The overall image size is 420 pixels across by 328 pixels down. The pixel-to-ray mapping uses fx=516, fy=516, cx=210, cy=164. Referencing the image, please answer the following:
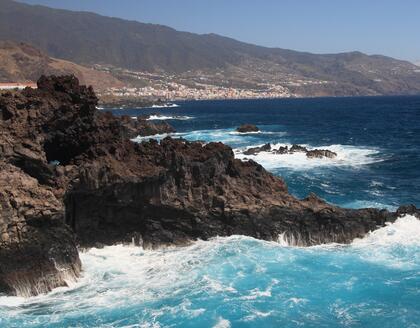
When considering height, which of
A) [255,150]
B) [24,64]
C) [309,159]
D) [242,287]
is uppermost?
[24,64]

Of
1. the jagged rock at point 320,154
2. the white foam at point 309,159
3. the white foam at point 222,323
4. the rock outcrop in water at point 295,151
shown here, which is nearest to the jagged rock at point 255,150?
the rock outcrop in water at point 295,151

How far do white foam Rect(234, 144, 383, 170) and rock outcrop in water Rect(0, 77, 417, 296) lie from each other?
2175cm

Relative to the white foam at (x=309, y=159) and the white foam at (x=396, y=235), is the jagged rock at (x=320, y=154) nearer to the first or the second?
the white foam at (x=309, y=159)

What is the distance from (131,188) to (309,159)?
31.6m

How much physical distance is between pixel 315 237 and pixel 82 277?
10.6 metres

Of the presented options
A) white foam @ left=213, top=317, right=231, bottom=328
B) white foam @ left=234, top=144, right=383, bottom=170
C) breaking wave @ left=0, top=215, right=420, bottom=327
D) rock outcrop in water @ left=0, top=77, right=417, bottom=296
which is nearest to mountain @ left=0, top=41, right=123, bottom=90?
white foam @ left=234, top=144, right=383, bottom=170

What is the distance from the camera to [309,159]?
51.8 m

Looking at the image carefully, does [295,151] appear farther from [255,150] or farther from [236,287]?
[236,287]

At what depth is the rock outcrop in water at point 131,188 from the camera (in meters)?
21.1

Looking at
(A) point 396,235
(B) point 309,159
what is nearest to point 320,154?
(B) point 309,159

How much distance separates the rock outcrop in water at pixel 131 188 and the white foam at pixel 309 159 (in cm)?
2175

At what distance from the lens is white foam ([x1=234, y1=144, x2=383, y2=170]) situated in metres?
48.4

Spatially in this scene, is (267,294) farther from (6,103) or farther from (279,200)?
(6,103)

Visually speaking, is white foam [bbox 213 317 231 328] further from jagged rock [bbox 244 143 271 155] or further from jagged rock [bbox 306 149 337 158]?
jagged rock [bbox 244 143 271 155]
